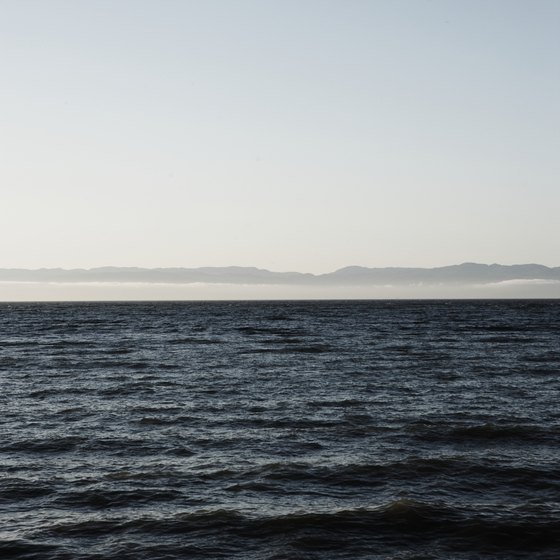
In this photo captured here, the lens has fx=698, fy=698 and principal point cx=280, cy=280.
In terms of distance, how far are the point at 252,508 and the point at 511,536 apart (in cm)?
533

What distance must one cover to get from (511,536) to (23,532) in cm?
950

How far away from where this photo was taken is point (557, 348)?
5569 centimetres

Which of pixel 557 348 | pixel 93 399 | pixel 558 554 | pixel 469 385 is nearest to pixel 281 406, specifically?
pixel 93 399

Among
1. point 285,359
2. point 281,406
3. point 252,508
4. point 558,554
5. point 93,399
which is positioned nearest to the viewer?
point 558,554

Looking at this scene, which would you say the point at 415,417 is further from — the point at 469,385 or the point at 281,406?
the point at 469,385

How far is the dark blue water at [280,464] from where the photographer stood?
13.4 m

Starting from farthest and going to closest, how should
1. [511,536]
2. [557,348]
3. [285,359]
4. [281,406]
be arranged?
[557,348]
[285,359]
[281,406]
[511,536]

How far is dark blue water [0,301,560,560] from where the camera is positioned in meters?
13.4

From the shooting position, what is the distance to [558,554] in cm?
1265

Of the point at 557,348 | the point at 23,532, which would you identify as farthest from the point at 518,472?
the point at 557,348

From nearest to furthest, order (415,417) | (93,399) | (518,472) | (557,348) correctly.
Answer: (518,472)
(415,417)
(93,399)
(557,348)

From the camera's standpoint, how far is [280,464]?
18703 millimetres

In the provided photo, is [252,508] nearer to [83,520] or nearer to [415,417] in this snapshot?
[83,520]

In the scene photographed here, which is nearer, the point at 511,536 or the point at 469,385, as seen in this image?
the point at 511,536
